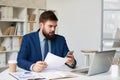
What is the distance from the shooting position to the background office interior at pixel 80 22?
5.12 meters

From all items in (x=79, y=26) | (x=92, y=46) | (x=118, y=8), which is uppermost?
(x=118, y=8)

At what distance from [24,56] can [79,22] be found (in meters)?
2.87

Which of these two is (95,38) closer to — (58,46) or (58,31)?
(58,31)

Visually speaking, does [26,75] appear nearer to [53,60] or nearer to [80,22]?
[53,60]

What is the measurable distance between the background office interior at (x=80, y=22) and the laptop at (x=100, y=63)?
276cm

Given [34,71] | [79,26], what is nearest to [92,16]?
[79,26]

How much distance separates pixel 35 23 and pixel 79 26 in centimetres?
94

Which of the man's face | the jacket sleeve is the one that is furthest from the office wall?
the jacket sleeve

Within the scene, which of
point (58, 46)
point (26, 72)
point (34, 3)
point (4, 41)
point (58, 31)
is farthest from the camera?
point (58, 31)

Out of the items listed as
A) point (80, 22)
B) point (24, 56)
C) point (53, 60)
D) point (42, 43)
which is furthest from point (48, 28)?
point (80, 22)

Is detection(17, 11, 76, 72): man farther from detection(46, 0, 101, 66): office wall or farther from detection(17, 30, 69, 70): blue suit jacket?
detection(46, 0, 101, 66): office wall

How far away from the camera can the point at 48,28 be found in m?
2.62

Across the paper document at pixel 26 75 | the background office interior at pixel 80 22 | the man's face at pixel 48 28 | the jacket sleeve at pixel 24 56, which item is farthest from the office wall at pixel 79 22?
the paper document at pixel 26 75

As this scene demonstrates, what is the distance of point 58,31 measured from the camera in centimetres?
555
